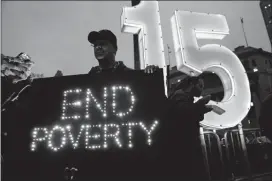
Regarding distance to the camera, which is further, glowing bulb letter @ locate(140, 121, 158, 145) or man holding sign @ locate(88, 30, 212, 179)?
glowing bulb letter @ locate(140, 121, 158, 145)

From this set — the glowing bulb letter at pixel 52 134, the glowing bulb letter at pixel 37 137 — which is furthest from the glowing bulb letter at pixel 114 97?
the glowing bulb letter at pixel 37 137

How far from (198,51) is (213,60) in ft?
1.45

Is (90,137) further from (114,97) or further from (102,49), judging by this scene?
(102,49)

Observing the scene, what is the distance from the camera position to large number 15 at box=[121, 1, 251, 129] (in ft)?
17.3

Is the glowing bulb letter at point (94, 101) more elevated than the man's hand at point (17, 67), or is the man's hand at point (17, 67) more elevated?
the man's hand at point (17, 67)

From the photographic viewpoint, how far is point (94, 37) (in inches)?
123

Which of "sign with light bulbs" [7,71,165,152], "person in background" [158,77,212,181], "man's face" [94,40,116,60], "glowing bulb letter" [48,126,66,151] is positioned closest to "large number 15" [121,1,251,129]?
"man's face" [94,40,116,60]

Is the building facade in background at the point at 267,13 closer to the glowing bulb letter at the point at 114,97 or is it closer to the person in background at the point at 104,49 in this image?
the person in background at the point at 104,49

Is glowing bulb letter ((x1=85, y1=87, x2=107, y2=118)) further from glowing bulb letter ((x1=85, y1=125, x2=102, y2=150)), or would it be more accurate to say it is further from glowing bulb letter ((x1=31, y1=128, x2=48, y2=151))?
glowing bulb letter ((x1=31, y1=128, x2=48, y2=151))

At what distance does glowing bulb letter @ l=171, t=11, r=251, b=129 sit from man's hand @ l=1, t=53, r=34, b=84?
11.9 feet

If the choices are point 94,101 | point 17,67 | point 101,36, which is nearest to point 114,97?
point 94,101

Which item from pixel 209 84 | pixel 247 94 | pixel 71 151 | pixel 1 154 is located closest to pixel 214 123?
pixel 247 94

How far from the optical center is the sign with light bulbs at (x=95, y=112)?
227 centimetres

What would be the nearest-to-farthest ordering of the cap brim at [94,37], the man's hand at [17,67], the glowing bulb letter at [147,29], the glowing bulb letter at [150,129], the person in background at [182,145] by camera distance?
1. the person in background at [182,145]
2. the glowing bulb letter at [150,129]
3. the man's hand at [17,67]
4. the cap brim at [94,37]
5. the glowing bulb letter at [147,29]
